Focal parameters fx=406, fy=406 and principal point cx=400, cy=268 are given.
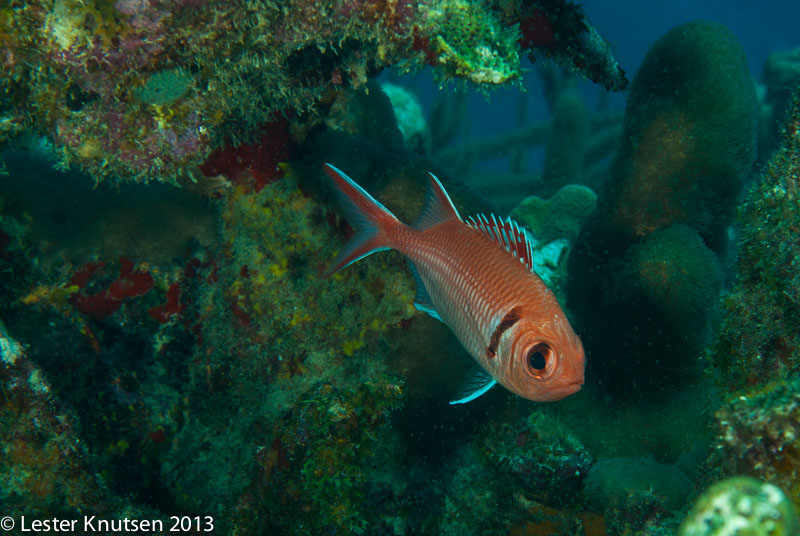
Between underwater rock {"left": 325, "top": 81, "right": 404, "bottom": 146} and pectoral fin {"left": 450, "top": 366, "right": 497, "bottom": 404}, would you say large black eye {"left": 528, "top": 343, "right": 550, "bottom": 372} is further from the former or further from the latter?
underwater rock {"left": 325, "top": 81, "right": 404, "bottom": 146}

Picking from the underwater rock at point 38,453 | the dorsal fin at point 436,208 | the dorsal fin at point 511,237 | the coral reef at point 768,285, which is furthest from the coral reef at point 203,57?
the underwater rock at point 38,453

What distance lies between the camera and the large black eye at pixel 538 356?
6.95 feet

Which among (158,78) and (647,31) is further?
(647,31)

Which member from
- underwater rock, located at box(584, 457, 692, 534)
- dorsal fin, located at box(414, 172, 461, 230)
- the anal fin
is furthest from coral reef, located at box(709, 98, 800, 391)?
the anal fin

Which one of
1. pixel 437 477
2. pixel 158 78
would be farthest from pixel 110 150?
pixel 437 477

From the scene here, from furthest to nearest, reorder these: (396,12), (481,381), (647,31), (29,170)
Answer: (647,31) → (29,170) → (481,381) → (396,12)

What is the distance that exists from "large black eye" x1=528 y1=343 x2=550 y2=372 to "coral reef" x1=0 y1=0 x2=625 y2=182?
1.69 m

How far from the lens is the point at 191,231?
3.88m

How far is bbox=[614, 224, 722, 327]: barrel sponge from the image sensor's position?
11.1 ft

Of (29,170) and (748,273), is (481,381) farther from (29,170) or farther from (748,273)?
(29,170)

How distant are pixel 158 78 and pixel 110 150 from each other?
53 cm

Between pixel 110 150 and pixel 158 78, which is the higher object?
pixel 158 78

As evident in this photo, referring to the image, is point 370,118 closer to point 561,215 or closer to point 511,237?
point 561,215

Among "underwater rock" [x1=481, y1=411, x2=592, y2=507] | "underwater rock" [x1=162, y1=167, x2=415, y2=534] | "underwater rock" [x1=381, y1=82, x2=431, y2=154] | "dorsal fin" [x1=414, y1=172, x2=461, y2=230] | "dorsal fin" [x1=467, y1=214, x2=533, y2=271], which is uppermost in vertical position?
"underwater rock" [x1=381, y1=82, x2=431, y2=154]
